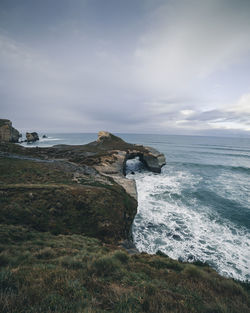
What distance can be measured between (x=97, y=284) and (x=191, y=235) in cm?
1354

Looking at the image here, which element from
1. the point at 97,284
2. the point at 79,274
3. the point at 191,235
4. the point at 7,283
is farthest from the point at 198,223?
the point at 7,283

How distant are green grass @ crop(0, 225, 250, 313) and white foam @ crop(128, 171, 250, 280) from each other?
6486 mm

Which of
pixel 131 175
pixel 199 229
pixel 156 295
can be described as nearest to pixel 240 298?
pixel 156 295

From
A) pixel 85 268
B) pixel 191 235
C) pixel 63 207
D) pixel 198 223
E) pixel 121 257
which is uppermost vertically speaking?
pixel 85 268

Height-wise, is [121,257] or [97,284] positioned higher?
[97,284]

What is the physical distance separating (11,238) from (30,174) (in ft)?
35.7

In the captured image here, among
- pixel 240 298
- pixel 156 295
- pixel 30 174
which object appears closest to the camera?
pixel 156 295

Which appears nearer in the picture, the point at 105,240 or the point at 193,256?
the point at 105,240

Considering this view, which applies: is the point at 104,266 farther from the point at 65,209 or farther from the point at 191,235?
the point at 191,235

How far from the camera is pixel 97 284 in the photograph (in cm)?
438

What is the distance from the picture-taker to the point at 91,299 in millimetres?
3629

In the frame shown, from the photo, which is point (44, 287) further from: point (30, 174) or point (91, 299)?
point (30, 174)

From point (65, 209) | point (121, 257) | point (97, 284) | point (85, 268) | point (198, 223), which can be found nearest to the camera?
point (97, 284)

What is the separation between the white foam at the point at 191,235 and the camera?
37.2ft
